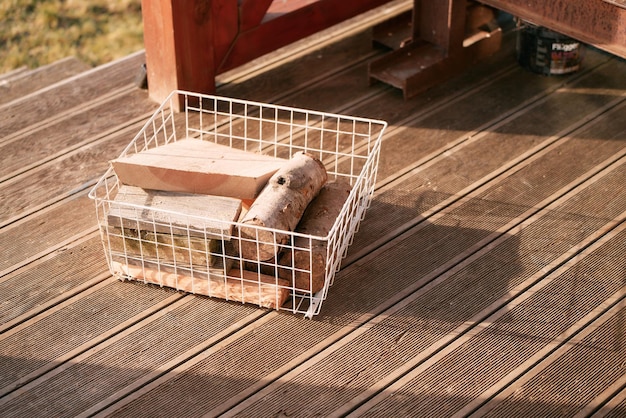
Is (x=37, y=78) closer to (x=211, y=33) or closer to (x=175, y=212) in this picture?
(x=211, y=33)

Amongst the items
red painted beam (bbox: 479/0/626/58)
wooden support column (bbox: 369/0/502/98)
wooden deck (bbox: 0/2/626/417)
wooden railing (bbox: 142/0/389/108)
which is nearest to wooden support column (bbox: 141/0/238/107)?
wooden railing (bbox: 142/0/389/108)

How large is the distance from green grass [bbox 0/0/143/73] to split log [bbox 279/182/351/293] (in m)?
2.65

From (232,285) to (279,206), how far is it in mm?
329

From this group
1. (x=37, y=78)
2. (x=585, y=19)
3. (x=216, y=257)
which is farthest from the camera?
(x=37, y=78)

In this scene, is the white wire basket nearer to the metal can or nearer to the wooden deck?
the wooden deck

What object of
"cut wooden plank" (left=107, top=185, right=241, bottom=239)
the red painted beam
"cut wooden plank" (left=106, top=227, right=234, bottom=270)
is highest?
the red painted beam

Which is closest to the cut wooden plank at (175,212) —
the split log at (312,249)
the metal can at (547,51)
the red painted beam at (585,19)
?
the split log at (312,249)

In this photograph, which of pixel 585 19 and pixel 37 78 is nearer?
pixel 585 19

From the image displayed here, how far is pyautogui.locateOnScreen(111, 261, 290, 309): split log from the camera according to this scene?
316 cm

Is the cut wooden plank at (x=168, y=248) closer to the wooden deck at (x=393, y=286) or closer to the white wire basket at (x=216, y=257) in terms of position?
the white wire basket at (x=216, y=257)

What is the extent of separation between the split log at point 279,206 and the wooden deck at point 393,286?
266 millimetres

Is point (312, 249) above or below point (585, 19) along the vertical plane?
below

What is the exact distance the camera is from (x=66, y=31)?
225 inches

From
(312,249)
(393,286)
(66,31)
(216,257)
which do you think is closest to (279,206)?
(312,249)
